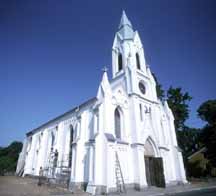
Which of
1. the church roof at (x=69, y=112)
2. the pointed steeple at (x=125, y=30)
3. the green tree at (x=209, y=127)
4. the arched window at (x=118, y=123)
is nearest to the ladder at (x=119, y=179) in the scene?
the arched window at (x=118, y=123)

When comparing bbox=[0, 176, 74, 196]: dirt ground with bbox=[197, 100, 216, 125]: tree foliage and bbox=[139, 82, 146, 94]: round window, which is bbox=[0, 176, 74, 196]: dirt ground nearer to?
bbox=[139, 82, 146, 94]: round window

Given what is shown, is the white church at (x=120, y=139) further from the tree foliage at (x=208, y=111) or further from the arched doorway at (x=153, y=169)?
the tree foliage at (x=208, y=111)

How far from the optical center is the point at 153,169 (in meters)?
17.8

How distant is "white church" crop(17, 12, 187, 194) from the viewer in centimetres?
1466

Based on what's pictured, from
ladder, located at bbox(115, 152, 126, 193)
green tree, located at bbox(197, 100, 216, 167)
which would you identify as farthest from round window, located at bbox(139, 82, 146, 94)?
green tree, located at bbox(197, 100, 216, 167)

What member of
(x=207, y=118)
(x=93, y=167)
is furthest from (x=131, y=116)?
(x=207, y=118)

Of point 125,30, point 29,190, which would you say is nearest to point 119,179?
point 29,190

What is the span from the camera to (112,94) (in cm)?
1811

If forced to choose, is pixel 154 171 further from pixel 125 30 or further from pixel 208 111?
pixel 208 111

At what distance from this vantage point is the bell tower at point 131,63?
20.9 m

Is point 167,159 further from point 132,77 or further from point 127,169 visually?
point 132,77

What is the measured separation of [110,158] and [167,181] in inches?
351

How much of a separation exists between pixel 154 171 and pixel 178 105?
1875cm

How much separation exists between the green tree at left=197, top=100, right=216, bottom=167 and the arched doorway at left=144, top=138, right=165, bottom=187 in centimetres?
1504
